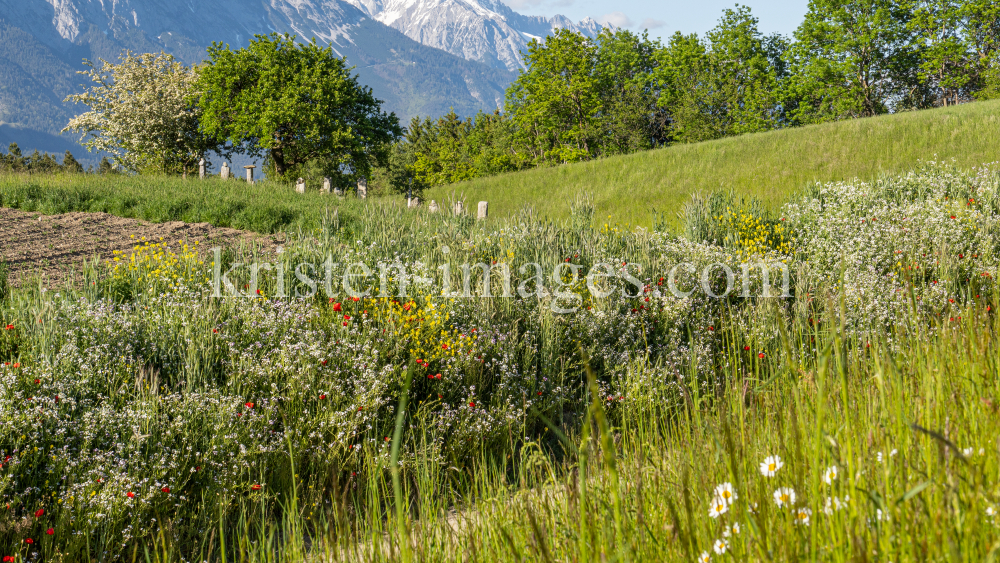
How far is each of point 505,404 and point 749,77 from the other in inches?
1622

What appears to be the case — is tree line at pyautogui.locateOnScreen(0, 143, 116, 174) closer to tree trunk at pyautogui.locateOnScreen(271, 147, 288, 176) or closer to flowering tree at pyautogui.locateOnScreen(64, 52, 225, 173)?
flowering tree at pyautogui.locateOnScreen(64, 52, 225, 173)

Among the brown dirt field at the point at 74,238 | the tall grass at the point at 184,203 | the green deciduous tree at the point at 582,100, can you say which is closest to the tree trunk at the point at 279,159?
the tall grass at the point at 184,203

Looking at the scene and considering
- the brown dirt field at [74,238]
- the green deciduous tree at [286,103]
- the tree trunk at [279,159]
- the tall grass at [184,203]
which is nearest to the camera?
the brown dirt field at [74,238]

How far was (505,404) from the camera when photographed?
4273 mm

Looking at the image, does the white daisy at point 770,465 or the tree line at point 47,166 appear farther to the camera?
the tree line at point 47,166

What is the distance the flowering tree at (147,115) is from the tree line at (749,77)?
19491 mm

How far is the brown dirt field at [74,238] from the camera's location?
6302mm

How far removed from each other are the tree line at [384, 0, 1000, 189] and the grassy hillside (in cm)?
1964

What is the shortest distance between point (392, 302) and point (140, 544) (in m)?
2.49

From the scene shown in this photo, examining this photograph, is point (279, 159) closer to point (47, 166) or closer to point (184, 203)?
point (184, 203)

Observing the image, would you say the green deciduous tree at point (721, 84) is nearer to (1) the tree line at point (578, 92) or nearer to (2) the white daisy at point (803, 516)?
(1) the tree line at point (578, 92)

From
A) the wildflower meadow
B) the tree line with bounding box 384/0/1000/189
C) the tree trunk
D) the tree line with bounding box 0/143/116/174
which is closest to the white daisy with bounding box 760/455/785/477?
the wildflower meadow

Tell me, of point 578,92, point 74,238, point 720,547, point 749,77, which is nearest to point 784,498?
point 720,547

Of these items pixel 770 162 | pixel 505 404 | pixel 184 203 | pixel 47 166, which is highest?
pixel 47 166
